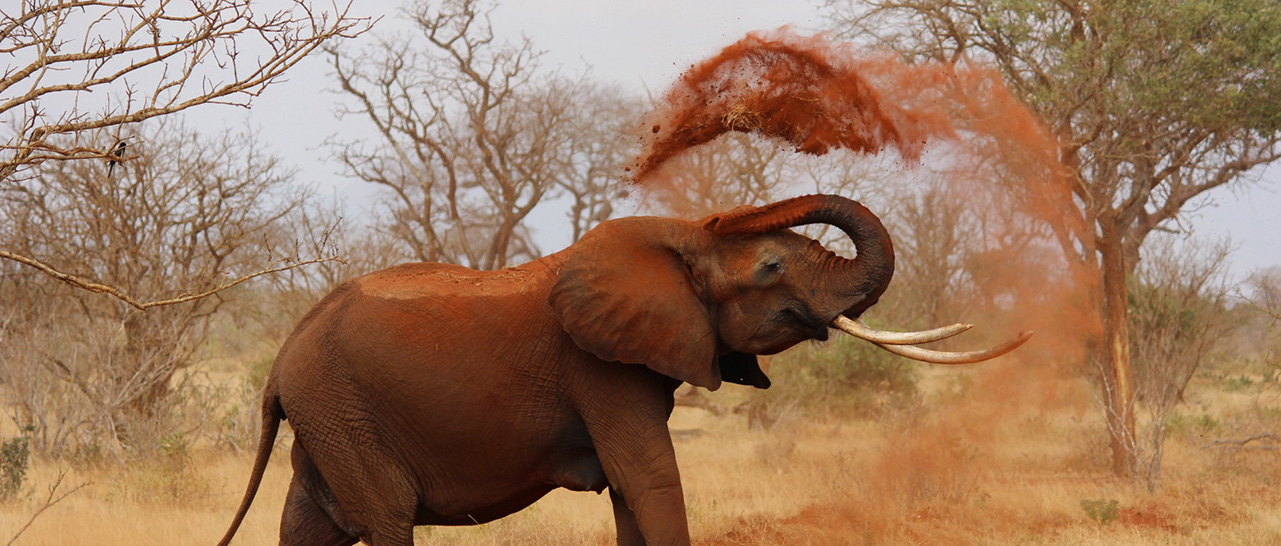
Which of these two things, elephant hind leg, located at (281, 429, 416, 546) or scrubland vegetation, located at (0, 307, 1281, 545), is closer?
elephant hind leg, located at (281, 429, 416, 546)

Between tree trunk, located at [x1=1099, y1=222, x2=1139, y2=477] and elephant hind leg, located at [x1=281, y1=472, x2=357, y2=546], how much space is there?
8.55 metres

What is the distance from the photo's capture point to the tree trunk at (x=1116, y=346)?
12.3 meters

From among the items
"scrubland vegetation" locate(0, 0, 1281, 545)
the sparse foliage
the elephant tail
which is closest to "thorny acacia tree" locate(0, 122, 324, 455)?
"scrubland vegetation" locate(0, 0, 1281, 545)

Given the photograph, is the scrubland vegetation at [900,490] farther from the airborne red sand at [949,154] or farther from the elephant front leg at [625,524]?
the elephant front leg at [625,524]

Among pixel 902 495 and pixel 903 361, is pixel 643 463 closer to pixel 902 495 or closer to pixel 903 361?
pixel 902 495

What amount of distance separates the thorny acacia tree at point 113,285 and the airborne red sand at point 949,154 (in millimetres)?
7313

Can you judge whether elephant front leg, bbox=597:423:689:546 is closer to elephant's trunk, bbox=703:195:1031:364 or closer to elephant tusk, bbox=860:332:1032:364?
elephant's trunk, bbox=703:195:1031:364

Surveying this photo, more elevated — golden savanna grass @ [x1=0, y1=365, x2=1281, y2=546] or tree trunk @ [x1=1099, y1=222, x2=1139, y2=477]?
tree trunk @ [x1=1099, y1=222, x2=1139, y2=477]

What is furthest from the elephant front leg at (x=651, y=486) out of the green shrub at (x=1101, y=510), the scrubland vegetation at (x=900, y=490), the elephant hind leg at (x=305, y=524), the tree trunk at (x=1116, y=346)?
→ the tree trunk at (x=1116, y=346)

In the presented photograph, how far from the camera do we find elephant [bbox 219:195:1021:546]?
20.3ft

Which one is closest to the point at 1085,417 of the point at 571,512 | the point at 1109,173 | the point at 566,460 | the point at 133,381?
the point at 1109,173

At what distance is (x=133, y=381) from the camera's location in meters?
13.7

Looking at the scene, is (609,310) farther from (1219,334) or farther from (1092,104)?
(1219,334)

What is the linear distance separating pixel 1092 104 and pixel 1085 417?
4839 mm
